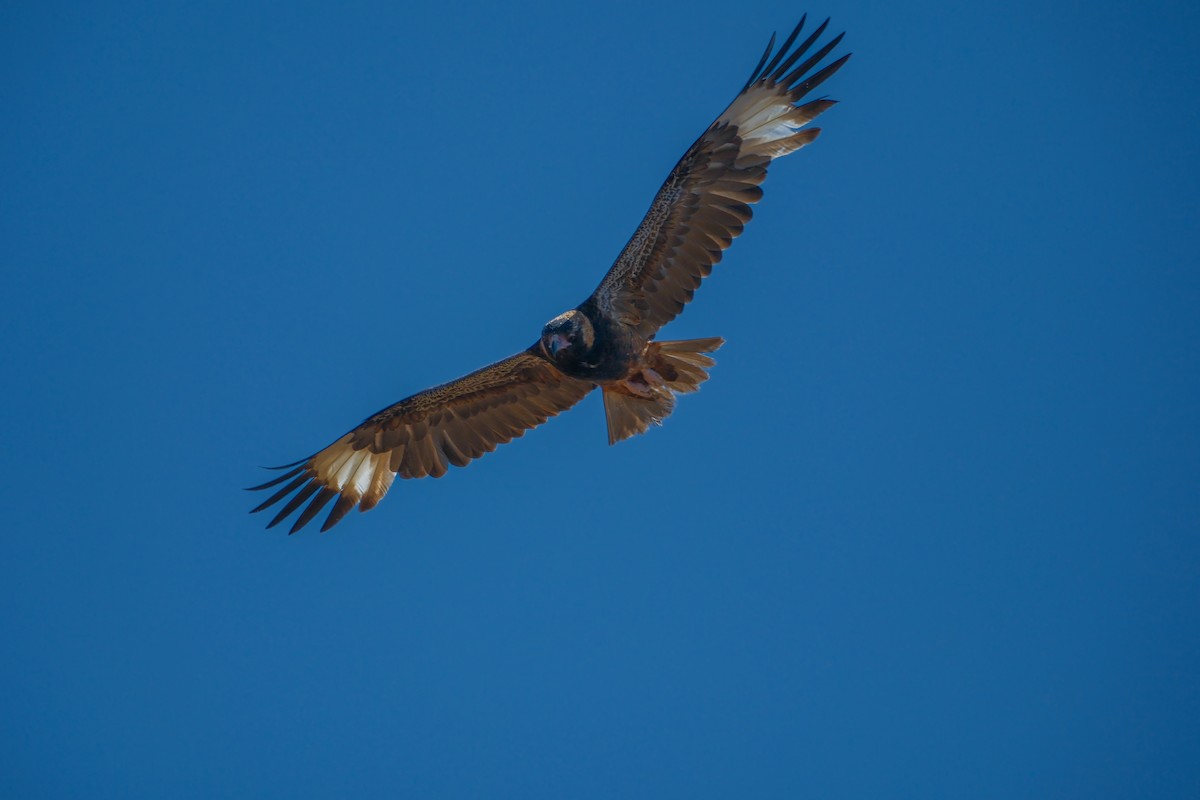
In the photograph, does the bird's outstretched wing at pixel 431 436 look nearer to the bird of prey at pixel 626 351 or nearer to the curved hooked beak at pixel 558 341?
the bird of prey at pixel 626 351

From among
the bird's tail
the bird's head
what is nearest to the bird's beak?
the bird's head

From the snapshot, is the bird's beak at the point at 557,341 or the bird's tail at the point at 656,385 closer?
the bird's beak at the point at 557,341

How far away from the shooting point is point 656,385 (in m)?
11.8

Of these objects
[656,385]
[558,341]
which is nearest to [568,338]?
[558,341]

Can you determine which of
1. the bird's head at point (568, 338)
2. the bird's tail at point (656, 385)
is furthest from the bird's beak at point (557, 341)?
the bird's tail at point (656, 385)

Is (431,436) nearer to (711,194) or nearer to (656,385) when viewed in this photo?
(656,385)

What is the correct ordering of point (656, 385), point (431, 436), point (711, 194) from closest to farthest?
point (711, 194)
point (656, 385)
point (431, 436)

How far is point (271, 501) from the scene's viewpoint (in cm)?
1188

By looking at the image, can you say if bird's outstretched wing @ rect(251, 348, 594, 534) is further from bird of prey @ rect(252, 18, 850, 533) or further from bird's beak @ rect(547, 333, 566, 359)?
bird's beak @ rect(547, 333, 566, 359)

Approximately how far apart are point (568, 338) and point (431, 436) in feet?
6.43

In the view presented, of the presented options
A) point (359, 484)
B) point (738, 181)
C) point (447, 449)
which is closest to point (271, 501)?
point (359, 484)

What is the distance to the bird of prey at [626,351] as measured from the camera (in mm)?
11086

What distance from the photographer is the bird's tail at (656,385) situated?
11.6 m

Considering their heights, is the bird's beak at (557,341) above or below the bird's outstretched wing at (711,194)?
below
